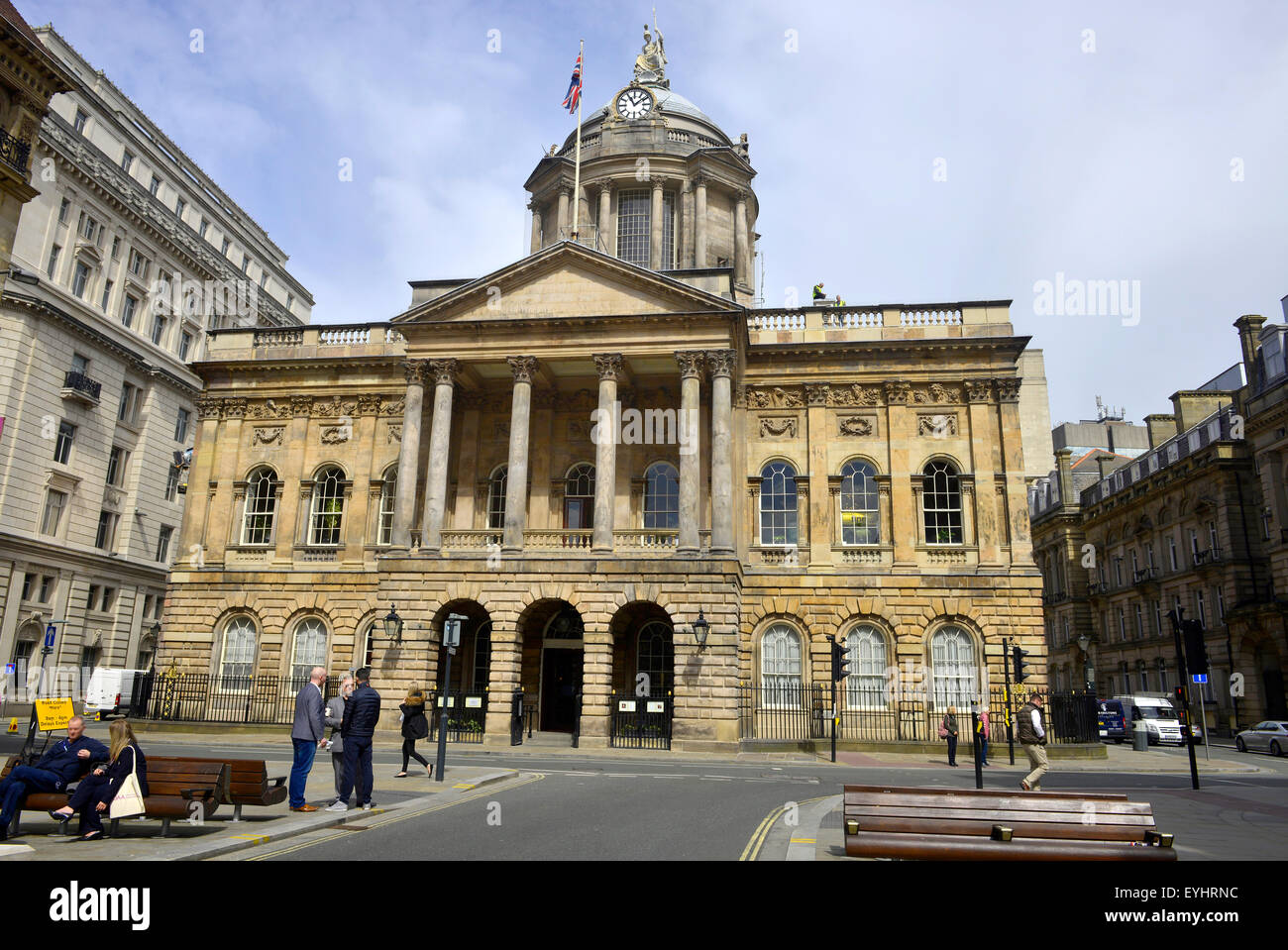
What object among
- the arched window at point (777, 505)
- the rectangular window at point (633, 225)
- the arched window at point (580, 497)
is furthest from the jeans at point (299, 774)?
the rectangular window at point (633, 225)

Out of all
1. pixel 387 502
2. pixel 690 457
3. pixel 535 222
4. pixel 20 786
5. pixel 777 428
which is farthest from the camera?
pixel 535 222

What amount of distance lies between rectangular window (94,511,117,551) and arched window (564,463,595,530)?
25.7m

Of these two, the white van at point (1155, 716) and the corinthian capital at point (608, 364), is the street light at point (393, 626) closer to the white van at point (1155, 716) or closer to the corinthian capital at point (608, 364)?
the corinthian capital at point (608, 364)

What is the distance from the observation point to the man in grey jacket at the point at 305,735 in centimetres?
1155

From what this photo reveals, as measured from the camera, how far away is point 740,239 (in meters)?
43.3

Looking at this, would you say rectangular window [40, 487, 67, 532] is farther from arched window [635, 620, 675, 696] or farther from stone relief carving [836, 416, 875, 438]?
stone relief carving [836, 416, 875, 438]

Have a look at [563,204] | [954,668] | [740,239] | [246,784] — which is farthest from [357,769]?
[740,239]

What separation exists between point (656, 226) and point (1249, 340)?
102ft

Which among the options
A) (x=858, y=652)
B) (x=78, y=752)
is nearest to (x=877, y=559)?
(x=858, y=652)

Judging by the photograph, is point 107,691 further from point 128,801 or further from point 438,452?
point 128,801

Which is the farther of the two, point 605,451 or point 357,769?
point 605,451

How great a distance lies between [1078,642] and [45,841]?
59.1 meters

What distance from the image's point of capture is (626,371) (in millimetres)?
31297

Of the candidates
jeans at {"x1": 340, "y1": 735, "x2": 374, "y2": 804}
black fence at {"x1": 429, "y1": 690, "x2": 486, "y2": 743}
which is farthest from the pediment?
jeans at {"x1": 340, "y1": 735, "x2": 374, "y2": 804}
